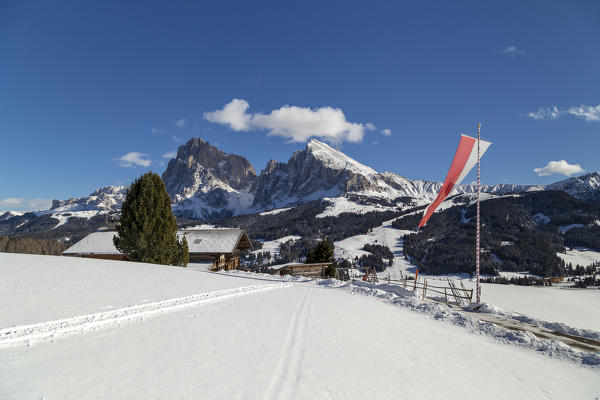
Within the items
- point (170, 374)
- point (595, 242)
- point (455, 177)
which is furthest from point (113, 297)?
point (595, 242)

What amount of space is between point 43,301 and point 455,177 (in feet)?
59.3

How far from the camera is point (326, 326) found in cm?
860

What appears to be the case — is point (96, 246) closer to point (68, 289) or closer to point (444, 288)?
point (68, 289)

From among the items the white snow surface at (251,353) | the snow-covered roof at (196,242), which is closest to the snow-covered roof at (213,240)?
the snow-covered roof at (196,242)

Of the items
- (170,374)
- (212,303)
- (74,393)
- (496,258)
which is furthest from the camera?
(496,258)

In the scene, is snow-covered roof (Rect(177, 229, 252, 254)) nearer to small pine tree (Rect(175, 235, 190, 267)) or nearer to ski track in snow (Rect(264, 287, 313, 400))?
small pine tree (Rect(175, 235, 190, 267))

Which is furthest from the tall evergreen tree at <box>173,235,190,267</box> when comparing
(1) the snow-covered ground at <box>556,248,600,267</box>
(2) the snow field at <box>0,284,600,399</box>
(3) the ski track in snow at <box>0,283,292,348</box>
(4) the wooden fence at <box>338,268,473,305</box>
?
(1) the snow-covered ground at <box>556,248,600,267</box>

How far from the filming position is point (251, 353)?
594cm

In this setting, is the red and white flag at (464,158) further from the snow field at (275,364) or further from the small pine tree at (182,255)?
the small pine tree at (182,255)

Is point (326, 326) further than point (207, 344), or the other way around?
point (326, 326)

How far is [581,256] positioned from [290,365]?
9189 inches

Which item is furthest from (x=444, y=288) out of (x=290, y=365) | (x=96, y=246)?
(x=96, y=246)

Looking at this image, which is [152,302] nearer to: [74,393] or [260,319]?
[260,319]

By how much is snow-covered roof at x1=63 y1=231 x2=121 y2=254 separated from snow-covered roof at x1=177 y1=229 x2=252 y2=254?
27.0ft
